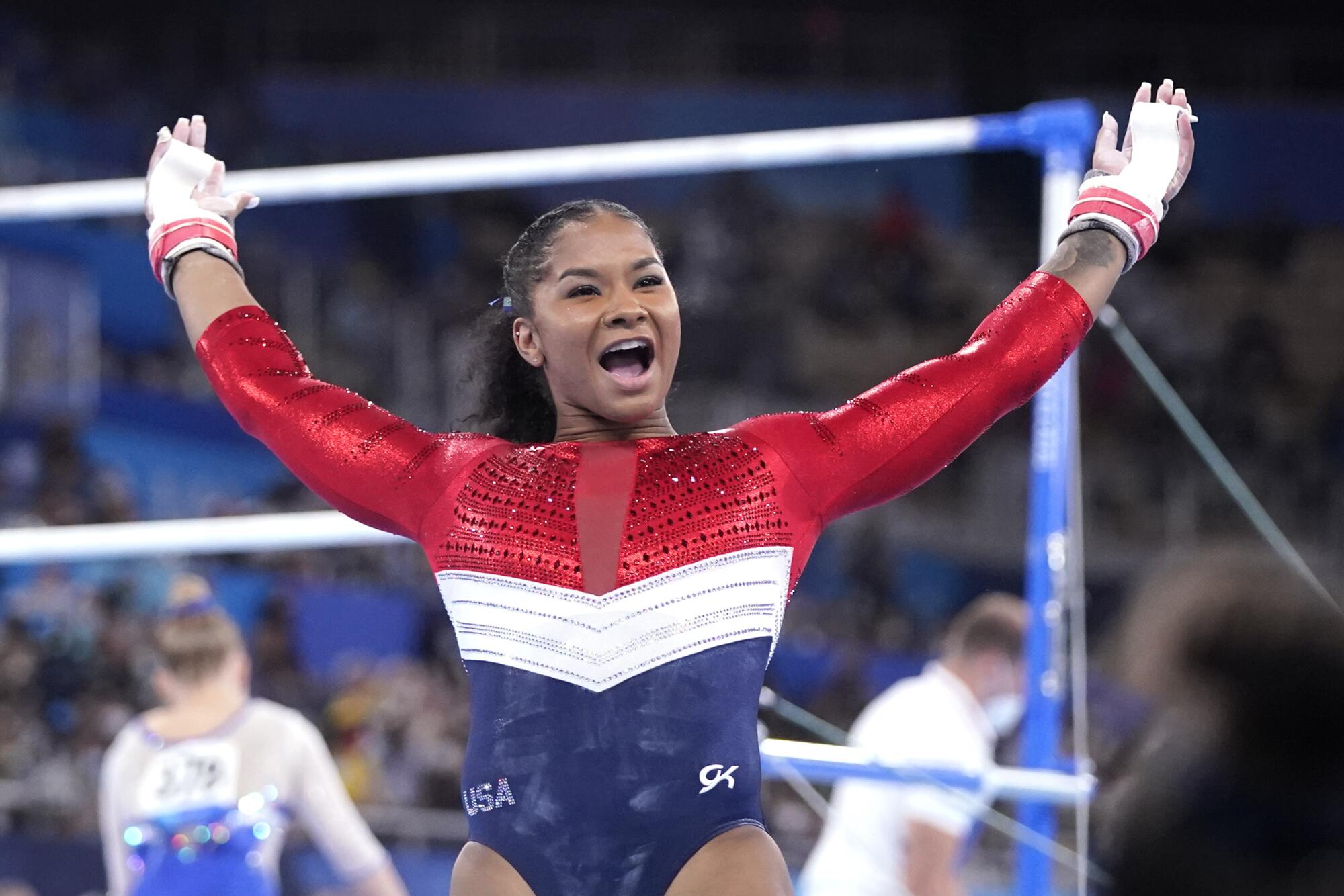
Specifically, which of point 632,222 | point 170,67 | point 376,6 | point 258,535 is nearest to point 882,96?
point 376,6

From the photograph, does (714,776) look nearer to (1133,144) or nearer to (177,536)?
(1133,144)

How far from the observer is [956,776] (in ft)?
10.3

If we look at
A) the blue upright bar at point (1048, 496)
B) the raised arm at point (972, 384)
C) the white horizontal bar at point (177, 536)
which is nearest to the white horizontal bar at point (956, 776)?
the blue upright bar at point (1048, 496)

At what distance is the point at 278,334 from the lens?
2.25 m

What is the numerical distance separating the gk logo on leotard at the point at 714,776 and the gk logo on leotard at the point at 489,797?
229 mm

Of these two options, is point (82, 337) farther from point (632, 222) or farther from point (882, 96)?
point (632, 222)

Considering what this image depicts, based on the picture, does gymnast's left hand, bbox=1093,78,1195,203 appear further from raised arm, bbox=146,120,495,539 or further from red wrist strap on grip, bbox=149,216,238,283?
red wrist strap on grip, bbox=149,216,238,283

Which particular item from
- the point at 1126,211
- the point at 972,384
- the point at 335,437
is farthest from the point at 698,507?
the point at 1126,211

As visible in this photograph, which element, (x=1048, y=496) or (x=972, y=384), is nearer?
(x=972, y=384)

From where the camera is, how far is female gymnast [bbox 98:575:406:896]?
3664 millimetres

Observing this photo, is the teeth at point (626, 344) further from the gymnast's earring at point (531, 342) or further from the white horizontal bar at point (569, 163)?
the white horizontal bar at point (569, 163)

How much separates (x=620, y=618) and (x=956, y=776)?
1.49 meters

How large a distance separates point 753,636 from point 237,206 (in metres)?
1.14

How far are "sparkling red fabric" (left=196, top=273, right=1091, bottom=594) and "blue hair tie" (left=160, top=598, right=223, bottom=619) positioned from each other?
1889mm
